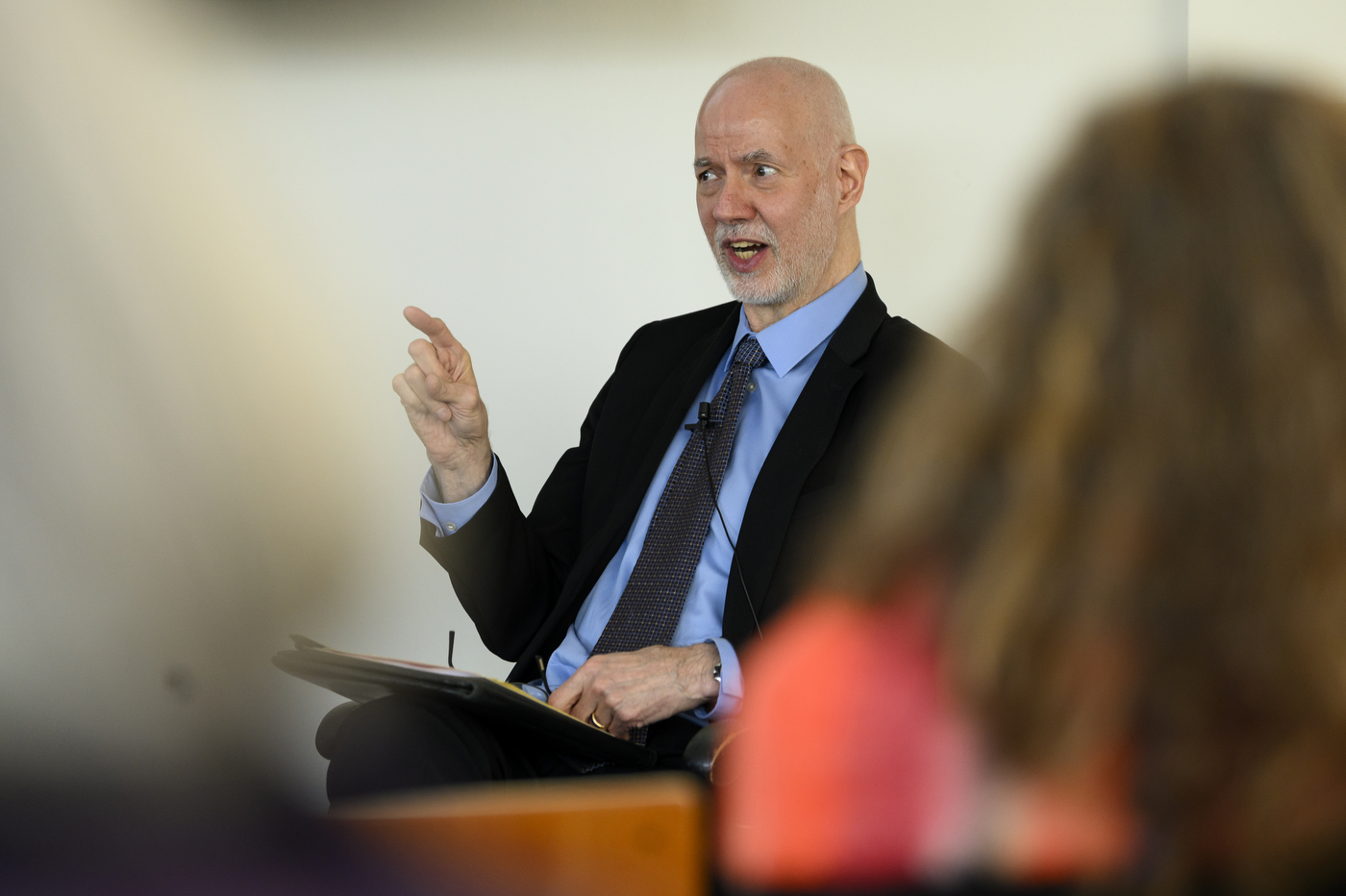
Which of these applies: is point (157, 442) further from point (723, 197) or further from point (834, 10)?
point (834, 10)

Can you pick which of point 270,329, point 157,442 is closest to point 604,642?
point 270,329

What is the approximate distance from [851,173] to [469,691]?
4.55 feet

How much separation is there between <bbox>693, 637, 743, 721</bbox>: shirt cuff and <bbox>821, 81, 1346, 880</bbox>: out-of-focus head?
1.23 meters

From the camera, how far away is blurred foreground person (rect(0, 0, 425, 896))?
450mm

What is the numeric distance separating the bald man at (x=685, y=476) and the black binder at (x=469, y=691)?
94 mm

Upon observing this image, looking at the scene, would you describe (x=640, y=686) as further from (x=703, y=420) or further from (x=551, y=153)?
(x=551, y=153)

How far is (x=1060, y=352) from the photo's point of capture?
599 mm

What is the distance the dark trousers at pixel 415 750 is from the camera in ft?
5.28

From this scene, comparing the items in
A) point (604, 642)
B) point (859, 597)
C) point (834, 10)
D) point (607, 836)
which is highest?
point (834, 10)

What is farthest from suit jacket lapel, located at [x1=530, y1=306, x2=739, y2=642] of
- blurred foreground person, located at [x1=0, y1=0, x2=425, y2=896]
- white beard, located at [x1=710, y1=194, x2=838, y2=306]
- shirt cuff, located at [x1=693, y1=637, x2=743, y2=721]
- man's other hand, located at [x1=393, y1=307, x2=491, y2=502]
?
blurred foreground person, located at [x1=0, y1=0, x2=425, y2=896]

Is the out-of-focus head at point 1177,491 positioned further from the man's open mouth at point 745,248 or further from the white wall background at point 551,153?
the white wall background at point 551,153

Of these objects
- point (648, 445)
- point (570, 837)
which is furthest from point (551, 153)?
point (570, 837)

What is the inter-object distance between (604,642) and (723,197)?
888 millimetres

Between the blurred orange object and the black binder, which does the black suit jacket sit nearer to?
the black binder
